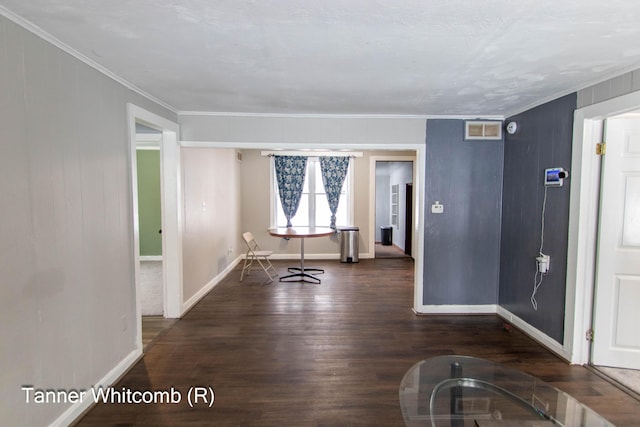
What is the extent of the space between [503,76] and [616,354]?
2.45 meters

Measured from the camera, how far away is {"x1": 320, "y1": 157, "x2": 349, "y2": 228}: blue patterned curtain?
6555 mm

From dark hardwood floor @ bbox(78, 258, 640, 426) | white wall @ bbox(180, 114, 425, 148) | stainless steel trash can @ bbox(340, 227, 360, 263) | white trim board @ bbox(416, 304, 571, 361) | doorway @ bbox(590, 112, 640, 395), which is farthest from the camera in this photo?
stainless steel trash can @ bbox(340, 227, 360, 263)

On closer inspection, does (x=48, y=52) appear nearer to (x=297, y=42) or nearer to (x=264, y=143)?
(x=297, y=42)

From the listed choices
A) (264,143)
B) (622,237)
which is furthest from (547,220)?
(264,143)

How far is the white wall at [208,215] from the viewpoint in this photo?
12.4ft

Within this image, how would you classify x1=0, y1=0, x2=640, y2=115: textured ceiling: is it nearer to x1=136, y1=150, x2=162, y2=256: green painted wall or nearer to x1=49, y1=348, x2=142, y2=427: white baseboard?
x1=49, y1=348, x2=142, y2=427: white baseboard

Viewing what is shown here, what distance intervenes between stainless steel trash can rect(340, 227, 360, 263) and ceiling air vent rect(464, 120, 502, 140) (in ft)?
10.7

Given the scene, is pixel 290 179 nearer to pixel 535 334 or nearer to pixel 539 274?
pixel 539 274

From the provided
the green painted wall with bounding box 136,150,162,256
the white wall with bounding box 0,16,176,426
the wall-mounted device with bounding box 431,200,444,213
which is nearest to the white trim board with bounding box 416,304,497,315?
the wall-mounted device with bounding box 431,200,444,213

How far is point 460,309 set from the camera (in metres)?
3.71

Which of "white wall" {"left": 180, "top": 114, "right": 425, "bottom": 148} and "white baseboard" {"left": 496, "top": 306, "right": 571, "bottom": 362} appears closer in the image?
"white baseboard" {"left": 496, "top": 306, "right": 571, "bottom": 362}

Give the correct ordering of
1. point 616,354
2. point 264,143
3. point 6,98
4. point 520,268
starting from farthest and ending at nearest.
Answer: point 264,143
point 520,268
point 616,354
point 6,98

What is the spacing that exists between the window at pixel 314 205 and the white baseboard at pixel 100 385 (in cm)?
426

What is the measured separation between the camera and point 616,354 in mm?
2541
